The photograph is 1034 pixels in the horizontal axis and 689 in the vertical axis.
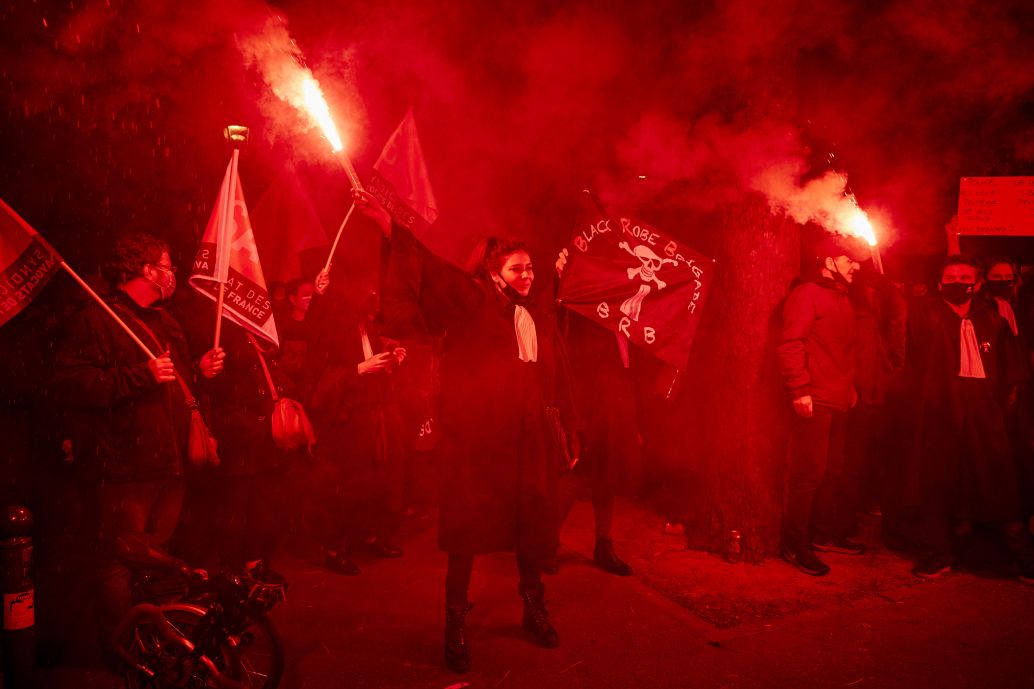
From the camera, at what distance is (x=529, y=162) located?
8.84m

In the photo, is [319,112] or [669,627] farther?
[669,627]

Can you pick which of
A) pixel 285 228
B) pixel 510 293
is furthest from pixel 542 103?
pixel 510 293

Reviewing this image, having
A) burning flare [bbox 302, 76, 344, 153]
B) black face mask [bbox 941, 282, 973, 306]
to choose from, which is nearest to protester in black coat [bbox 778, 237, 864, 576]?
black face mask [bbox 941, 282, 973, 306]

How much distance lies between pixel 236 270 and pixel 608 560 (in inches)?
138

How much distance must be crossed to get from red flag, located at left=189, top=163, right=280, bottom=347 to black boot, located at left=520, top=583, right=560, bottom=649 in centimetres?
227

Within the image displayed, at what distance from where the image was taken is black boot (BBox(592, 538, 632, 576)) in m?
5.82

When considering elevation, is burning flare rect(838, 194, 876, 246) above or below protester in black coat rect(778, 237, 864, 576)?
above

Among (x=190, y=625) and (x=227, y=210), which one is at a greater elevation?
(x=227, y=210)

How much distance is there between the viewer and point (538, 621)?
4.58 meters

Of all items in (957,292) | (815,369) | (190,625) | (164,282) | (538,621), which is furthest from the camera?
(957,292)

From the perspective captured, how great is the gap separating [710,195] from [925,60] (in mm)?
3395

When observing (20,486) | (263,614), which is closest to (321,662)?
(263,614)

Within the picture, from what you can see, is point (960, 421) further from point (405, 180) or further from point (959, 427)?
point (405, 180)

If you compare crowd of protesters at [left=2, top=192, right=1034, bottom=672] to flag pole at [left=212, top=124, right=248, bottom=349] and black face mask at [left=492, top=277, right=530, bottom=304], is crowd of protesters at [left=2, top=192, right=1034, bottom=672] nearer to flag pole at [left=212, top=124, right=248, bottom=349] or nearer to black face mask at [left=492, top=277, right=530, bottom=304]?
black face mask at [left=492, top=277, right=530, bottom=304]
